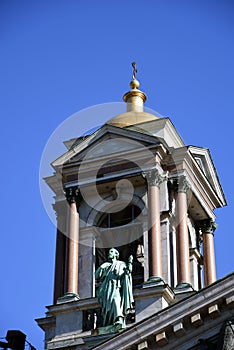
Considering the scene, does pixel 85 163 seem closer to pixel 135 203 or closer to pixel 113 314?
pixel 135 203

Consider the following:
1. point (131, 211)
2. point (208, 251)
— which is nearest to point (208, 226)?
point (208, 251)

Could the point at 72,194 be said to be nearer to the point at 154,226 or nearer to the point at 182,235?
the point at 154,226

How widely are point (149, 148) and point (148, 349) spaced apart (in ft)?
43.6

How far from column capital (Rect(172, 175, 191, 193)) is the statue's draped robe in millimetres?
4189

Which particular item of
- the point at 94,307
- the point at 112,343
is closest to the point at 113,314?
the point at 94,307

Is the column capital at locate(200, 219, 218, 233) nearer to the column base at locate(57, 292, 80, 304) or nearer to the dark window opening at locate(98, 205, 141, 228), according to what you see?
the dark window opening at locate(98, 205, 141, 228)

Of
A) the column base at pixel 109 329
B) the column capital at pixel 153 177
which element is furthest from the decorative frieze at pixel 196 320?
the column capital at pixel 153 177

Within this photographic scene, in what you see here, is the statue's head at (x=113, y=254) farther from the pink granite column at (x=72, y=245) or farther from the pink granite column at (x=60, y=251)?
the pink granite column at (x=60, y=251)

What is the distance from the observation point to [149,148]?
4597 cm

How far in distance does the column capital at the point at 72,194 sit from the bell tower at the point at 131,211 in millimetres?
38

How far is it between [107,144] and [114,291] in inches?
271

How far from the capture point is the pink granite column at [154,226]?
4334 centimetres

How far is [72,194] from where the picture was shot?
46656 mm

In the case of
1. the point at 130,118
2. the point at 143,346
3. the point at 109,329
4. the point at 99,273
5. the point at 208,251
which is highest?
the point at 130,118
